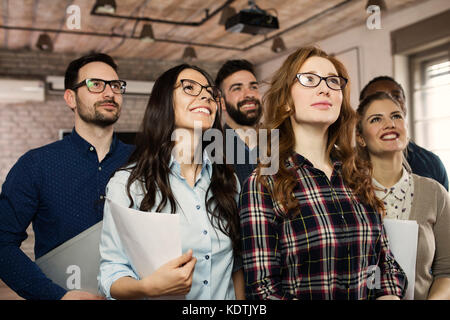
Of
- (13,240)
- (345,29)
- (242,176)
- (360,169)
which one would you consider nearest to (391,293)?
(360,169)

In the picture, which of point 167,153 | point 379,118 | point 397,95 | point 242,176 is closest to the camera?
point 167,153

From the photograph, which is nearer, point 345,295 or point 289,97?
point 345,295

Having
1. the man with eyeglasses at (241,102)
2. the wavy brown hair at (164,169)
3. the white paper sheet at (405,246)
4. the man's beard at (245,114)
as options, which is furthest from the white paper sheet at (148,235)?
the man's beard at (245,114)

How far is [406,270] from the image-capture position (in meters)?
1.28

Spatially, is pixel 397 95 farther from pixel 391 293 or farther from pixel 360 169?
pixel 391 293

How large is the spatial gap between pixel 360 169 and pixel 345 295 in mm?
403

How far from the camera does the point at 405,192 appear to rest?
4.84 feet

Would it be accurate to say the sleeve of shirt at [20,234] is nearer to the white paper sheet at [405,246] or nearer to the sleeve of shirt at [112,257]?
the sleeve of shirt at [112,257]

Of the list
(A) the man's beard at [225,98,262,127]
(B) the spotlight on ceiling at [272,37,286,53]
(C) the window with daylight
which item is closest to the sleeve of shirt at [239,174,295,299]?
(A) the man's beard at [225,98,262,127]

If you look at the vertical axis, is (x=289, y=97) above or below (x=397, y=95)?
below

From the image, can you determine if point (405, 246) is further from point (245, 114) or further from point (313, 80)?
point (245, 114)

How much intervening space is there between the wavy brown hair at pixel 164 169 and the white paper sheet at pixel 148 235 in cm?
14

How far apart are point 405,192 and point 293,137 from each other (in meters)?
0.47
